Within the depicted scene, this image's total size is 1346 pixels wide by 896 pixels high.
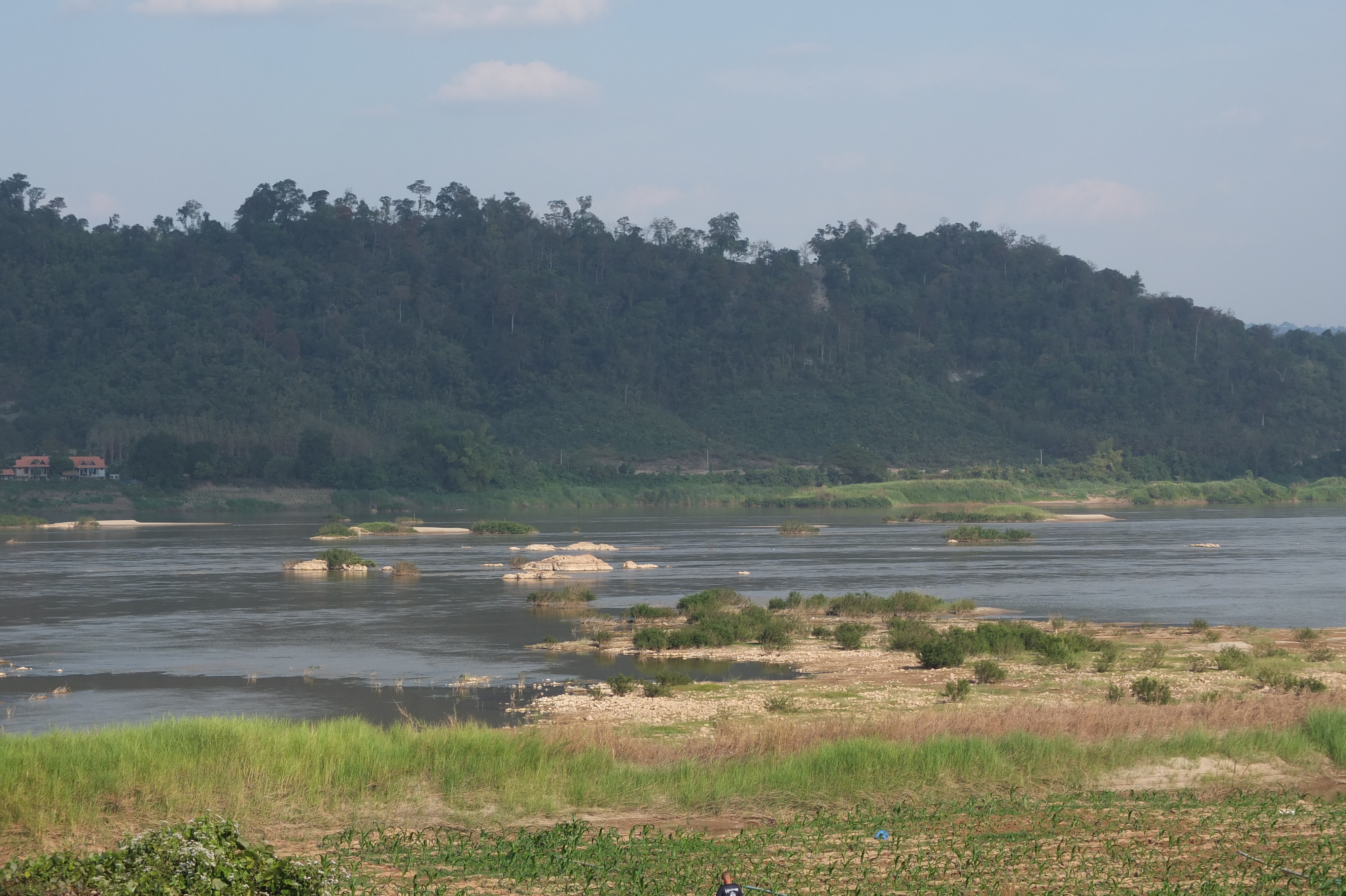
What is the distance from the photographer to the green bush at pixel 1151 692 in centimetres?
2153

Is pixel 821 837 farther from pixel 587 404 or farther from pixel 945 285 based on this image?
pixel 945 285

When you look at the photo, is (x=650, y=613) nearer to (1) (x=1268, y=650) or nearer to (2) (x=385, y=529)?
(1) (x=1268, y=650)

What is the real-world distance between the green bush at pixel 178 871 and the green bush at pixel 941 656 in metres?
19.2

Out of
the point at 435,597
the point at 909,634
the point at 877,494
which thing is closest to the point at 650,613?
the point at 909,634

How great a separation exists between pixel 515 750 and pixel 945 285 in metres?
181

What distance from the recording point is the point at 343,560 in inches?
2039

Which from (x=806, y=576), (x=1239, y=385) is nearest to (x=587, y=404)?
(x=1239, y=385)

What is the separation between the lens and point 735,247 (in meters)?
190

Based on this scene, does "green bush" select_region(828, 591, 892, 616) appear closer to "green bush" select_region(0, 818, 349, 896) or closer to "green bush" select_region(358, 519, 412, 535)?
"green bush" select_region(0, 818, 349, 896)

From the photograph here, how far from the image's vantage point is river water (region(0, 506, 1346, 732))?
83.7 feet

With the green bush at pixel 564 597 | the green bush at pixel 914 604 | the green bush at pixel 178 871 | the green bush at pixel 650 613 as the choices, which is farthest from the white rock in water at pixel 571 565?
the green bush at pixel 178 871

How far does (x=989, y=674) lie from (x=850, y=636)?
221 inches

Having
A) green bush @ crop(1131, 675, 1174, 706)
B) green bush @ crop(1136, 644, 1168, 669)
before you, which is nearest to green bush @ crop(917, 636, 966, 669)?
green bush @ crop(1136, 644, 1168, 669)

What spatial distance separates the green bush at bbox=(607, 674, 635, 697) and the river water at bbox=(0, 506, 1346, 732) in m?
1.74
